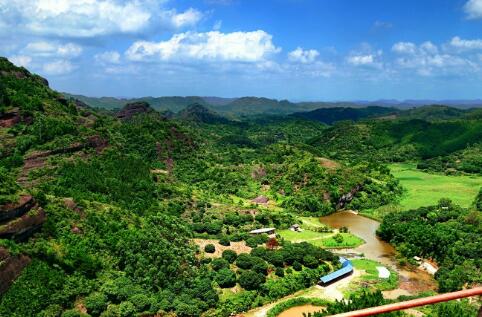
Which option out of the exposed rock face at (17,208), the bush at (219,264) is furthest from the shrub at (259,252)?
the exposed rock face at (17,208)

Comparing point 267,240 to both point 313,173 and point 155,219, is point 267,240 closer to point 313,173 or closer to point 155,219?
point 155,219

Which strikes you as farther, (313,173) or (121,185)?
(313,173)

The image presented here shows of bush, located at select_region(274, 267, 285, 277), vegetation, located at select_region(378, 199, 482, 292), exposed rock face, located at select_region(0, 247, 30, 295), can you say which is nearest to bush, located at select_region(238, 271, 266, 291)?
bush, located at select_region(274, 267, 285, 277)

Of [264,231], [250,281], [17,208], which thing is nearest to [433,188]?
[264,231]

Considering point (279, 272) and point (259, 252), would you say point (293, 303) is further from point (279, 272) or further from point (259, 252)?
point (259, 252)

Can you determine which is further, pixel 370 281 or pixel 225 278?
pixel 370 281

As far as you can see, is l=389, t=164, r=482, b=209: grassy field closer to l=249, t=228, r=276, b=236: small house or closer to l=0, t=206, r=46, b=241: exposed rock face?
l=249, t=228, r=276, b=236: small house

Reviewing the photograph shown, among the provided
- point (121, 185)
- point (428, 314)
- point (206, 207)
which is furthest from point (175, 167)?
point (428, 314)
